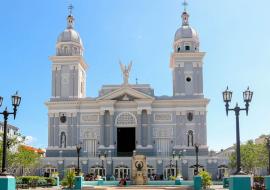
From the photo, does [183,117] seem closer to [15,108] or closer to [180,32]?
[180,32]

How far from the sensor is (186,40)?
8475 centimetres

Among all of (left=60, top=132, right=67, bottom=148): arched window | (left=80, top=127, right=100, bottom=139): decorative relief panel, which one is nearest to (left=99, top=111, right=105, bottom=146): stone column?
(left=80, top=127, right=100, bottom=139): decorative relief panel

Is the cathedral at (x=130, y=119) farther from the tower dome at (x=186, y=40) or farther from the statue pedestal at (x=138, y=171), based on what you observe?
the statue pedestal at (x=138, y=171)

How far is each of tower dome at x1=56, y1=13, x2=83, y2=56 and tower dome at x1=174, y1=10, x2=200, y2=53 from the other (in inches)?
689

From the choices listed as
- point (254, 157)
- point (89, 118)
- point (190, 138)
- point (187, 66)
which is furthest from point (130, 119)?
point (254, 157)

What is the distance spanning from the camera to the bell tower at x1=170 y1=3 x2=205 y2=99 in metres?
83.2

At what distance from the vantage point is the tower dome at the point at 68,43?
85625 mm

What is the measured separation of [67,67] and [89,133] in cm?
1251

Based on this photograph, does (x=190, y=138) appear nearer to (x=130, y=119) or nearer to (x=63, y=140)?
(x=130, y=119)

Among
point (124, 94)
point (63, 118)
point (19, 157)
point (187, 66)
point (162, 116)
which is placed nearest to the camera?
point (19, 157)

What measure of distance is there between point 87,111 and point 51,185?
2460 centimetres

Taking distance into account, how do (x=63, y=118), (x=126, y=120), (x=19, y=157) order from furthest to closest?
(x=63, y=118), (x=126, y=120), (x=19, y=157)

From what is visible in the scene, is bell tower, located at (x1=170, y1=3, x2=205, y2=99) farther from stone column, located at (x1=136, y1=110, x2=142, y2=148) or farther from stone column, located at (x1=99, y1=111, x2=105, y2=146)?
stone column, located at (x1=99, y1=111, x2=105, y2=146)

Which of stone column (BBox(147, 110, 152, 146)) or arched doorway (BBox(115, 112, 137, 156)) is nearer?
stone column (BBox(147, 110, 152, 146))
